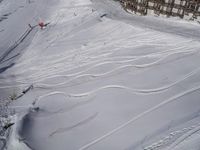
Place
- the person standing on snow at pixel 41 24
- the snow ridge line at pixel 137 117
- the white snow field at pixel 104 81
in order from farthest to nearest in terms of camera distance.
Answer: the person standing on snow at pixel 41 24
the white snow field at pixel 104 81
the snow ridge line at pixel 137 117

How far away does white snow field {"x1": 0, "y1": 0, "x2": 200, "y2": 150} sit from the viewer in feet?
40.7

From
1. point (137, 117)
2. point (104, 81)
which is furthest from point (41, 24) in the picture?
point (137, 117)

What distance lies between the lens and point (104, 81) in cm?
1753

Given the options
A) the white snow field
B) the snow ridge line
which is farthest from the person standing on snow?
the snow ridge line

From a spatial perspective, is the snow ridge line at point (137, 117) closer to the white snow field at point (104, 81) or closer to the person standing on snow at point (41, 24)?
the white snow field at point (104, 81)

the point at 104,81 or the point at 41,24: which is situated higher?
the point at 41,24

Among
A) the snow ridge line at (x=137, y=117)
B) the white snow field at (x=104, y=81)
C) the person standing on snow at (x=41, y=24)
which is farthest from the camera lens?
the person standing on snow at (x=41, y=24)

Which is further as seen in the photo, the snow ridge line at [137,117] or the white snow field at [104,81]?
the white snow field at [104,81]

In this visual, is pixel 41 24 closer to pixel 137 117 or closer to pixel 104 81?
pixel 104 81

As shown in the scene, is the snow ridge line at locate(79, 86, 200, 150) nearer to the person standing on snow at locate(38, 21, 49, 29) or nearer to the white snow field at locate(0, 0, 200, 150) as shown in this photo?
the white snow field at locate(0, 0, 200, 150)

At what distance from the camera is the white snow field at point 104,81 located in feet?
40.7

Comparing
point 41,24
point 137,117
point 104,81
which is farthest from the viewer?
point 41,24

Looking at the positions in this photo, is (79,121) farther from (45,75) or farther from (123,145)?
(45,75)

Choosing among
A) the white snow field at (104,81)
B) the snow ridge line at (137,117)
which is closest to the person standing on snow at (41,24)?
the white snow field at (104,81)
